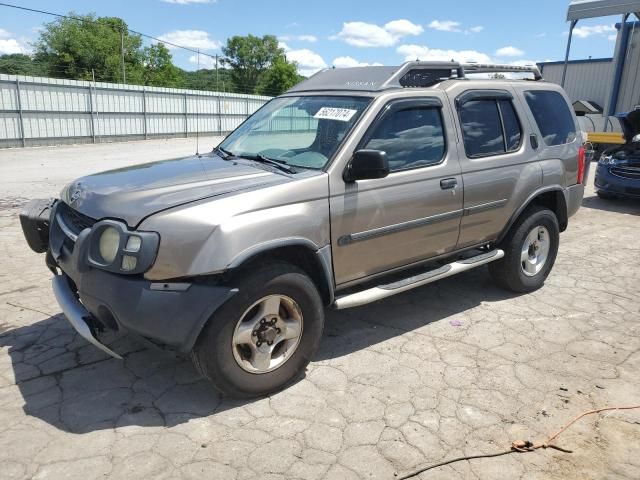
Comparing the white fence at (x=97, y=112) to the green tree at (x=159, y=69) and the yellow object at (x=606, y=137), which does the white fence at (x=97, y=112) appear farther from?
the green tree at (x=159, y=69)

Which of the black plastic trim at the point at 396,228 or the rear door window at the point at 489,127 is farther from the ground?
the rear door window at the point at 489,127

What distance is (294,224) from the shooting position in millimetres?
3191

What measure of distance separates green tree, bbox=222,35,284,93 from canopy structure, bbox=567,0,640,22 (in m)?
85.6

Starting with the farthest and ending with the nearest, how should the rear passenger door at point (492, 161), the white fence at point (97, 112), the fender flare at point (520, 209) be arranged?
the white fence at point (97, 112), the fender flare at point (520, 209), the rear passenger door at point (492, 161)

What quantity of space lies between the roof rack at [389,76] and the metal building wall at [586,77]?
2127 cm

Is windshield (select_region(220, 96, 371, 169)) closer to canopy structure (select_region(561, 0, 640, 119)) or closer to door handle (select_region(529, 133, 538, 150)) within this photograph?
door handle (select_region(529, 133, 538, 150))

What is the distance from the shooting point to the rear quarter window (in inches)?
195

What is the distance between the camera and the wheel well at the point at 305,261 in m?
3.18

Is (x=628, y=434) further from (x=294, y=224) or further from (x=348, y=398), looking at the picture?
(x=294, y=224)

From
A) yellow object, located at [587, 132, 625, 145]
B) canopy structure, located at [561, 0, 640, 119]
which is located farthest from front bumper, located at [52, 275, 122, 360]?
yellow object, located at [587, 132, 625, 145]

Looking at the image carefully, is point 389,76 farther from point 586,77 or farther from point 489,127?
point 586,77

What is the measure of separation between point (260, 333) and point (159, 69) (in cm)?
8051

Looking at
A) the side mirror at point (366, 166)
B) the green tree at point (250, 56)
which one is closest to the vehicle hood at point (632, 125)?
the side mirror at point (366, 166)

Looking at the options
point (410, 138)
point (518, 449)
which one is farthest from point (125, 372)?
point (410, 138)
